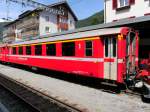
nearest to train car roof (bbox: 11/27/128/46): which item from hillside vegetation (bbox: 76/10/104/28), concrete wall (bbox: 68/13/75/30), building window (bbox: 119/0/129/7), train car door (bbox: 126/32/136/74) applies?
train car door (bbox: 126/32/136/74)

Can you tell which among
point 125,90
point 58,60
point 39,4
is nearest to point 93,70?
point 125,90

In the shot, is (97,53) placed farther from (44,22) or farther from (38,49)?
(44,22)

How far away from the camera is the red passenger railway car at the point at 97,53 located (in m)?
11.0

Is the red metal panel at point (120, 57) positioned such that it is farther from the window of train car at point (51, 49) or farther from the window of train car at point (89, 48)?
the window of train car at point (51, 49)

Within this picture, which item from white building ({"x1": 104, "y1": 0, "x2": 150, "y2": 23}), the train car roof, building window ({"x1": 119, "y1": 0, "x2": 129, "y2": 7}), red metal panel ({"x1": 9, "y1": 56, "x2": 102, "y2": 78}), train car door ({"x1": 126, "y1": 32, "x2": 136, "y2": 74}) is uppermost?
building window ({"x1": 119, "y1": 0, "x2": 129, "y2": 7})

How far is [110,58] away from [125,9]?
1276 centimetres

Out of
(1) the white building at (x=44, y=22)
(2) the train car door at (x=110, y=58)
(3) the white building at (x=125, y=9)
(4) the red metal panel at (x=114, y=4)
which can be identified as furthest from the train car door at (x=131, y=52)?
(1) the white building at (x=44, y=22)

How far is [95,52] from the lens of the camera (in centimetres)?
1212

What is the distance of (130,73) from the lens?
37.2 feet

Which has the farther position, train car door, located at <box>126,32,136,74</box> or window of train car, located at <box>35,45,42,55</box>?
window of train car, located at <box>35,45,42,55</box>

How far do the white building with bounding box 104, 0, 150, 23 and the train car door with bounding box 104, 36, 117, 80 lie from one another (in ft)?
35.2

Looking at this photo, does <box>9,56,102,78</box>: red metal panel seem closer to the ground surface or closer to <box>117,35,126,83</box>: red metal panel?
the ground surface

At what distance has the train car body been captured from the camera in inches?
433

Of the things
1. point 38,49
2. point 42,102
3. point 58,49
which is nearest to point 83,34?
point 58,49
